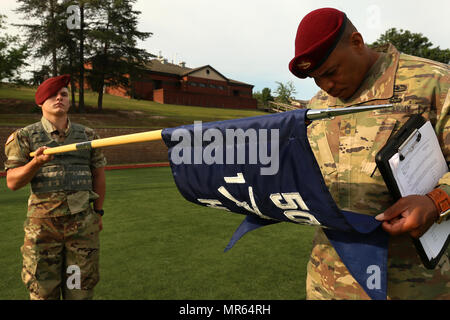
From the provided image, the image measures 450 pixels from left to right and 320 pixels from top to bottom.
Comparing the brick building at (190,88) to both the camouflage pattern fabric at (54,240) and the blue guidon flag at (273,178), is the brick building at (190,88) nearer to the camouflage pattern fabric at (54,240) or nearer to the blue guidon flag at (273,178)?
the camouflage pattern fabric at (54,240)

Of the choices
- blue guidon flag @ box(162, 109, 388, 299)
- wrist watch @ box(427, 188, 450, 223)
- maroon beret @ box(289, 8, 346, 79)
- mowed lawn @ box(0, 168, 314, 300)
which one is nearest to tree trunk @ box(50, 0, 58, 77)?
mowed lawn @ box(0, 168, 314, 300)

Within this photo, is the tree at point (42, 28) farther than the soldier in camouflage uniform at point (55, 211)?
Yes

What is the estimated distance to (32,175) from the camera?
2232mm

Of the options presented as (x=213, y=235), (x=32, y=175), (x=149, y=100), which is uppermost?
(x=149, y=100)

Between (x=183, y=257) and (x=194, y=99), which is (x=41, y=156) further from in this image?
(x=194, y=99)

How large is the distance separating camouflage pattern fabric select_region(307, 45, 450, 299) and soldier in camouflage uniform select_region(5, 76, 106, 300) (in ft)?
5.94

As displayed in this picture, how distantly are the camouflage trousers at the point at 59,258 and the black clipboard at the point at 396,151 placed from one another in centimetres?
215

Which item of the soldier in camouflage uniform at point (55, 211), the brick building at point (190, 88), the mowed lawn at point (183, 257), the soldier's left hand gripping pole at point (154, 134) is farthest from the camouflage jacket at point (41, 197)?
the brick building at point (190, 88)

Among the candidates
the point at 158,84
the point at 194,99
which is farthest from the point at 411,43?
the point at 158,84

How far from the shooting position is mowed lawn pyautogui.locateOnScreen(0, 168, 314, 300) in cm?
301

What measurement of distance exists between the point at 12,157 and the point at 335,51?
7.61ft

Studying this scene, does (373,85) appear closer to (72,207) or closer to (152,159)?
(72,207)

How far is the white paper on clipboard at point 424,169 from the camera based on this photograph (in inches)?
41.4
